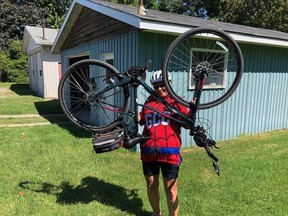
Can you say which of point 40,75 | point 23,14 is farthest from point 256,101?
point 23,14

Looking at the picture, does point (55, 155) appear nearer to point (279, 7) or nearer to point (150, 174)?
point (150, 174)

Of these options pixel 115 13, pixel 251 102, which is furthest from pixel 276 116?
pixel 115 13

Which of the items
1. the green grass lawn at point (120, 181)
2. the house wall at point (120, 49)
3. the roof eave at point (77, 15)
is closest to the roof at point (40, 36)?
the roof eave at point (77, 15)

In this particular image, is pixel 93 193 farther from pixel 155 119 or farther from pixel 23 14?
pixel 23 14

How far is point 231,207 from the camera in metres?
3.74

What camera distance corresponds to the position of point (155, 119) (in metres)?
3.15

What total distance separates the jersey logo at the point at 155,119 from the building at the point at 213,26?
2.80 metres

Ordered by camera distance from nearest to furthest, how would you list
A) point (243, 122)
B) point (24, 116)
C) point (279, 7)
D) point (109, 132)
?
point (109, 132) → point (243, 122) → point (24, 116) → point (279, 7)

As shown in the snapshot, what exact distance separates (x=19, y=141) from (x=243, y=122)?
6.09 metres

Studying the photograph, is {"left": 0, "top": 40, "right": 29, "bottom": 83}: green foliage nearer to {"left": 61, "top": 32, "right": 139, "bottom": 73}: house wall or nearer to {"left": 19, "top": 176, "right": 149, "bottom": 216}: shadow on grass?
{"left": 61, "top": 32, "right": 139, "bottom": 73}: house wall

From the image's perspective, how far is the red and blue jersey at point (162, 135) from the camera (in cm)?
305

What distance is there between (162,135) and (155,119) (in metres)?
0.20

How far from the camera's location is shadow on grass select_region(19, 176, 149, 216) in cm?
387

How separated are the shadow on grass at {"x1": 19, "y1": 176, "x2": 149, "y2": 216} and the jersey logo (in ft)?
4.26
